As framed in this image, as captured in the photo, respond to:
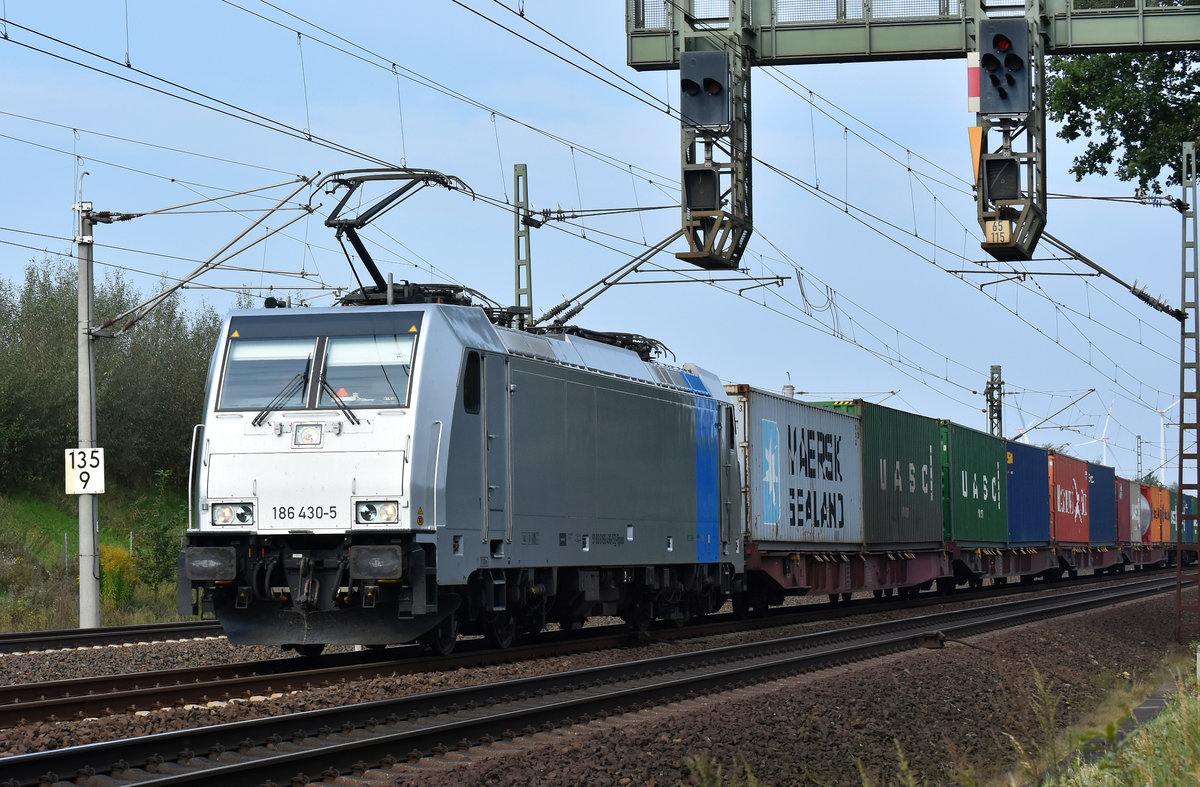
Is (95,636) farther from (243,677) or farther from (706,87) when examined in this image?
(706,87)

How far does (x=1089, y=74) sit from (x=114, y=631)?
17296 millimetres

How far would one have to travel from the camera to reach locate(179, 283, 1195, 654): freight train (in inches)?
528

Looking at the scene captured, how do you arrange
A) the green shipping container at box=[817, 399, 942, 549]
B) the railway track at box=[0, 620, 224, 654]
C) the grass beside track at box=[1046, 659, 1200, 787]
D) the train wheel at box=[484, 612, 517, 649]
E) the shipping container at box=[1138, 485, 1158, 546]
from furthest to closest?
1. the shipping container at box=[1138, 485, 1158, 546]
2. the green shipping container at box=[817, 399, 942, 549]
3. the railway track at box=[0, 620, 224, 654]
4. the train wheel at box=[484, 612, 517, 649]
5. the grass beside track at box=[1046, 659, 1200, 787]

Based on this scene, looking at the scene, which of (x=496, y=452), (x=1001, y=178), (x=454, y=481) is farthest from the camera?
(x=1001, y=178)

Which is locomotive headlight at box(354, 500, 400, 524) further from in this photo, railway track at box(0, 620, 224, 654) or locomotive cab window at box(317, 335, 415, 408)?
railway track at box(0, 620, 224, 654)

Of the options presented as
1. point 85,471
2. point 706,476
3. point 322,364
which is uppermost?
point 322,364

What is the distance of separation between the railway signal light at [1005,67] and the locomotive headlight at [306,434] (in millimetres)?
8006

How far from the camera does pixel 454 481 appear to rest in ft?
45.4

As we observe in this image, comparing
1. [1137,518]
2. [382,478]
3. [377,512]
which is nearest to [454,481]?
[382,478]

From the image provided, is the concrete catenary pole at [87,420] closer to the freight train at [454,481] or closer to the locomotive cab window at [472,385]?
the freight train at [454,481]

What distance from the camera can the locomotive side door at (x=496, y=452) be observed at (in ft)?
47.7

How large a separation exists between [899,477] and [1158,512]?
36476 mm

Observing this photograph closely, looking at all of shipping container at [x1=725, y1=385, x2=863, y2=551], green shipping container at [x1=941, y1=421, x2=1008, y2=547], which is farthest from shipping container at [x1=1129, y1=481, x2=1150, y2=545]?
shipping container at [x1=725, y1=385, x2=863, y2=551]

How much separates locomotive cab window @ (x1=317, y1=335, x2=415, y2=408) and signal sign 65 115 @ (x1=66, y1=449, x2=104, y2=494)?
8121 millimetres
